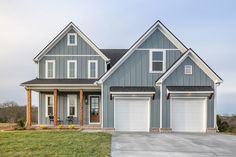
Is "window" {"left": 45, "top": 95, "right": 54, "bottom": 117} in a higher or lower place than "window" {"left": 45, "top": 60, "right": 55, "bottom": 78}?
lower

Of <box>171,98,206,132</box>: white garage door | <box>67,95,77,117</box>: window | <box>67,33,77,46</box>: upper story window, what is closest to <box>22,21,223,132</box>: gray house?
<box>171,98,206,132</box>: white garage door

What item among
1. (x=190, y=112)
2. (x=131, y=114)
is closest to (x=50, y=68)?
(x=131, y=114)

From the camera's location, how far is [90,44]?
80.8 feet

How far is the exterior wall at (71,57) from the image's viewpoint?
2464 centimetres

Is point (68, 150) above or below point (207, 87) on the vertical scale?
below

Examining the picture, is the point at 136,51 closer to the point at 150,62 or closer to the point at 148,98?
the point at 150,62

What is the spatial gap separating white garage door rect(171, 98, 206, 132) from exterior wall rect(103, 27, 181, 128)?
1344 millimetres

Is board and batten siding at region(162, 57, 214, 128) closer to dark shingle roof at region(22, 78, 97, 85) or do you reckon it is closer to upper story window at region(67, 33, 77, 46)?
dark shingle roof at region(22, 78, 97, 85)

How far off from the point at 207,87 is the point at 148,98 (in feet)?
13.2

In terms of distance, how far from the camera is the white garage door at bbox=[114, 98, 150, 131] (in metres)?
21.5

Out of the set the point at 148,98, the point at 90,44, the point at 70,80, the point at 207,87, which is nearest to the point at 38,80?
the point at 70,80

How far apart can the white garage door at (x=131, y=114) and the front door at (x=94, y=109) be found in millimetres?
4238

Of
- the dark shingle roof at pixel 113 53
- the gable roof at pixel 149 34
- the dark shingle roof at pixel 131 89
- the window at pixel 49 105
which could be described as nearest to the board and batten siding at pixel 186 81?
the dark shingle roof at pixel 131 89

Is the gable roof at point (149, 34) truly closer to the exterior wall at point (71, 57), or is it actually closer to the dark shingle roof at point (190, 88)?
the dark shingle roof at point (190, 88)
